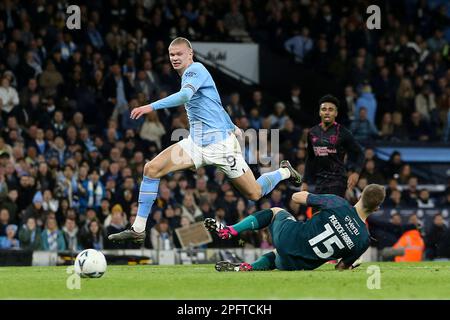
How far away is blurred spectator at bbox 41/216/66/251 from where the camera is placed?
19.5m

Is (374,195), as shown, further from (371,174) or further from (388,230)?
(371,174)

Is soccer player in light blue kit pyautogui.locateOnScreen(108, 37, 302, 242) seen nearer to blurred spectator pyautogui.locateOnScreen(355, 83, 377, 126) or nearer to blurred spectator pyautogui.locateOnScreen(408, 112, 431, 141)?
blurred spectator pyautogui.locateOnScreen(355, 83, 377, 126)

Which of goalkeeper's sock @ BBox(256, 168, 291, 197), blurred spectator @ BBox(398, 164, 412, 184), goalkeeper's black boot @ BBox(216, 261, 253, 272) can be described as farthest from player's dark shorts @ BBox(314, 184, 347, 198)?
blurred spectator @ BBox(398, 164, 412, 184)

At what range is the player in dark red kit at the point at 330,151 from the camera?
1462 cm

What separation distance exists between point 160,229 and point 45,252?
2.51 metres

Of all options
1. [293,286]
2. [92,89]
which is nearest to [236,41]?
[92,89]

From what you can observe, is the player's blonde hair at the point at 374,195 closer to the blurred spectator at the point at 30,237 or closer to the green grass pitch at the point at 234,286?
the green grass pitch at the point at 234,286

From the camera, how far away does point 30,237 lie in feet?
63.8

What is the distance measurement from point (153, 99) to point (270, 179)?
405 inches

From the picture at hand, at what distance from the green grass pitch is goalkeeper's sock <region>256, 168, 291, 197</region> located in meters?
1.46

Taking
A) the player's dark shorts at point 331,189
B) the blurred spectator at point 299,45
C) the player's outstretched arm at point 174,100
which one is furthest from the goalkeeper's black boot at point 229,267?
the blurred spectator at point 299,45

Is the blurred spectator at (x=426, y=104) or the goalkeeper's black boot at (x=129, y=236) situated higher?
the blurred spectator at (x=426, y=104)

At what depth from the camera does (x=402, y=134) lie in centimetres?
2625

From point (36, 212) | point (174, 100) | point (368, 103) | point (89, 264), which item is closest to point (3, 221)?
point (36, 212)
